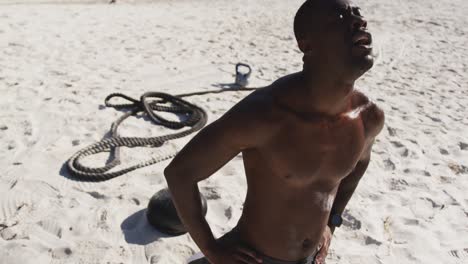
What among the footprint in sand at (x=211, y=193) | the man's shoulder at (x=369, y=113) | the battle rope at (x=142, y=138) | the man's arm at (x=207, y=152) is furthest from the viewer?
the battle rope at (x=142, y=138)

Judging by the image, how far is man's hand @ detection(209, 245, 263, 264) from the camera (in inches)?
64.3

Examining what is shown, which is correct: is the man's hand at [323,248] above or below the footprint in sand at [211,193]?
above

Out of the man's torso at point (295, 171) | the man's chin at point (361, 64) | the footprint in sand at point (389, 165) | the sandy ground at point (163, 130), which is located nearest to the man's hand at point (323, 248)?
the man's torso at point (295, 171)

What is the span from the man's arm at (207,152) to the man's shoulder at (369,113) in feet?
1.32

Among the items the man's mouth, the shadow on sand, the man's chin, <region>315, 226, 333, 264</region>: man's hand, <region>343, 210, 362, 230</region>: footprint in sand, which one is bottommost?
<region>343, 210, 362, 230</region>: footprint in sand

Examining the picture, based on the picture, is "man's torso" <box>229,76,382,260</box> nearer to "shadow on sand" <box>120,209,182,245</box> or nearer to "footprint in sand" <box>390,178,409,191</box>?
"shadow on sand" <box>120,209,182,245</box>

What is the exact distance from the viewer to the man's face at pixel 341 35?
1.33 meters

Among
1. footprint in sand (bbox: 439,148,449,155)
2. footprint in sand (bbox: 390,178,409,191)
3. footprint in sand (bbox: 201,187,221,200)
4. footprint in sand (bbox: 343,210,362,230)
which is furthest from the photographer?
footprint in sand (bbox: 439,148,449,155)

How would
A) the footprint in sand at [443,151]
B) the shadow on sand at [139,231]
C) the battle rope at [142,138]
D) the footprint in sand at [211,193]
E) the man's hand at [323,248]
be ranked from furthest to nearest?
the footprint in sand at [443,151] → the battle rope at [142,138] → the footprint in sand at [211,193] → the shadow on sand at [139,231] → the man's hand at [323,248]

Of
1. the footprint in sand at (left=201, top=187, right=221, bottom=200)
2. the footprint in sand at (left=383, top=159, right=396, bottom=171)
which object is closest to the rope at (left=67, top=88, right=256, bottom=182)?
the footprint in sand at (left=201, top=187, right=221, bottom=200)

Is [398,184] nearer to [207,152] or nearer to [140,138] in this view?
[140,138]

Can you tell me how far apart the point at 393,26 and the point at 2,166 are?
24.9ft

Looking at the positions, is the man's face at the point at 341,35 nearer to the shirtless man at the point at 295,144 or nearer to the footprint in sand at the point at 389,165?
the shirtless man at the point at 295,144

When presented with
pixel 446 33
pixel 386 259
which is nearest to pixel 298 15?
pixel 386 259
